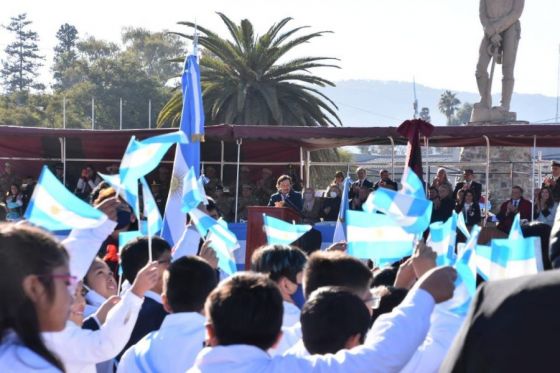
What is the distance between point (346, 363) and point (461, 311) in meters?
0.72

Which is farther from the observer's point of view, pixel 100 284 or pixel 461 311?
pixel 100 284

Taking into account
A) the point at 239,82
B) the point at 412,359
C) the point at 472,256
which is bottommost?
the point at 412,359

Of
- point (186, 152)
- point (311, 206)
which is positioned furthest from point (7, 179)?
point (186, 152)

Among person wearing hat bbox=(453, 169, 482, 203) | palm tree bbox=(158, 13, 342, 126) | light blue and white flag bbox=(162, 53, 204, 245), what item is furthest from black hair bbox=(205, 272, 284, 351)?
palm tree bbox=(158, 13, 342, 126)

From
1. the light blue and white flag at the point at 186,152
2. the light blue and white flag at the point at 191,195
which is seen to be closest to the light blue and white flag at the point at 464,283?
the light blue and white flag at the point at 191,195

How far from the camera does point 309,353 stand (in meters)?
3.65

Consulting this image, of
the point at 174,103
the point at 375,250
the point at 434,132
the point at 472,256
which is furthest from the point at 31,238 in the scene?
the point at 174,103

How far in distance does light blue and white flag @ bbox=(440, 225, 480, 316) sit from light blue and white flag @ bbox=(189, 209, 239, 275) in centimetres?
196

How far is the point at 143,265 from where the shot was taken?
546cm

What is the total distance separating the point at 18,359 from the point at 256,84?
28.2 m

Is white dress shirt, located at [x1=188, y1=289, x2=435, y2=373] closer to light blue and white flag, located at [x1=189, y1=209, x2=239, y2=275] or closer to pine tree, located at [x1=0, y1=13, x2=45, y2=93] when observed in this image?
light blue and white flag, located at [x1=189, y1=209, x2=239, y2=275]

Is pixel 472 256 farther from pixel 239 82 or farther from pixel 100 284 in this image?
pixel 239 82

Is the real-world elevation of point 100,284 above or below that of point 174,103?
below

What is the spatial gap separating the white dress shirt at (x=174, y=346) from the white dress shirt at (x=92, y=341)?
25cm
